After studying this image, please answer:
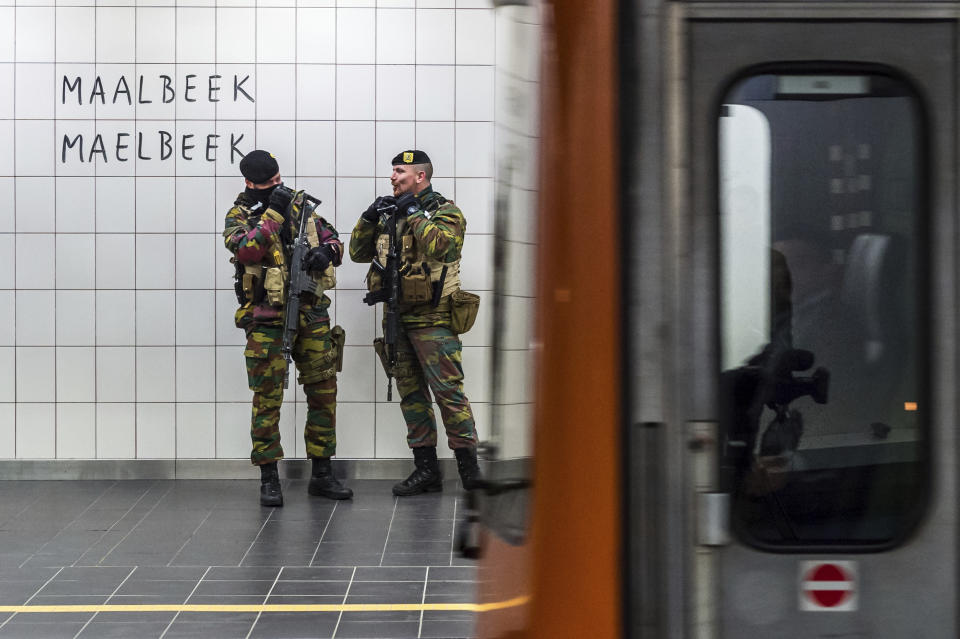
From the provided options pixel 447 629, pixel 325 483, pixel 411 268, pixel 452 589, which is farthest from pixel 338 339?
pixel 447 629

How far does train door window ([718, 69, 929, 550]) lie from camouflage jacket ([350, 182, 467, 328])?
5.80 m

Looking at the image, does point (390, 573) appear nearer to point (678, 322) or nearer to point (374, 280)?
point (374, 280)

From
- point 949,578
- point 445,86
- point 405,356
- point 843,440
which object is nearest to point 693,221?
point 843,440

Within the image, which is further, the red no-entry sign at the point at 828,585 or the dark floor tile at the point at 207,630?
the dark floor tile at the point at 207,630

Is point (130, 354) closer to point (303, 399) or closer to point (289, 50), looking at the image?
point (303, 399)

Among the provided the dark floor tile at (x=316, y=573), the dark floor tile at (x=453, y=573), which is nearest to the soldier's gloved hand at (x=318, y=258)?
the dark floor tile at (x=316, y=573)

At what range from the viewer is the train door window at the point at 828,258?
2.11 metres

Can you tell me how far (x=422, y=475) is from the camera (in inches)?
329

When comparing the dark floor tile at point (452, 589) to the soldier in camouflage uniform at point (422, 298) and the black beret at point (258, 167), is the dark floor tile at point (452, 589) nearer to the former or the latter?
the soldier in camouflage uniform at point (422, 298)

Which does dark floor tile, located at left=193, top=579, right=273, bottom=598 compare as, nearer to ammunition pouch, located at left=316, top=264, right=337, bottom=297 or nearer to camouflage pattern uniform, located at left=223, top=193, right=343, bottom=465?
camouflage pattern uniform, located at left=223, top=193, right=343, bottom=465

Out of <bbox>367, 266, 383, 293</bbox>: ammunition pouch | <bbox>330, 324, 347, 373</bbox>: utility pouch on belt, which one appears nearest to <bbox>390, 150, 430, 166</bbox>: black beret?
<bbox>367, 266, 383, 293</bbox>: ammunition pouch

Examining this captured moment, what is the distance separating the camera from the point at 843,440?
2.15 meters

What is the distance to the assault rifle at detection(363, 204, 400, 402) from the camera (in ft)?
26.2

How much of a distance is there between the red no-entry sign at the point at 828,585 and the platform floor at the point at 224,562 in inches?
134
